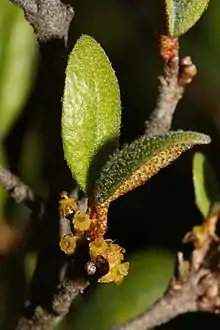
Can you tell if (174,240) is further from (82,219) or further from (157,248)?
(82,219)

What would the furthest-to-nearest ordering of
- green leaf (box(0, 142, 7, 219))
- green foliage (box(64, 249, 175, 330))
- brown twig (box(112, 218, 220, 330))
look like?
green leaf (box(0, 142, 7, 219)), green foliage (box(64, 249, 175, 330)), brown twig (box(112, 218, 220, 330))

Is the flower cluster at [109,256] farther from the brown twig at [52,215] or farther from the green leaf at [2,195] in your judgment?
the green leaf at [2,195]

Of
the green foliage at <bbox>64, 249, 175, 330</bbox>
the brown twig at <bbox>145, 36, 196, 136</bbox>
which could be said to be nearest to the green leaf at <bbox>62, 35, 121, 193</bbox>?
the brown twig at <bbox>145, 36, 196, 136</bbox>

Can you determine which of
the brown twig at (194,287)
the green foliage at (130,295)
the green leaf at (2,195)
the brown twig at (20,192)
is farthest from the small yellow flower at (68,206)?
the green leaf at (2,195)

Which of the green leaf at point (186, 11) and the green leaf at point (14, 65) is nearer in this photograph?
the green leaf at point (186, 11)

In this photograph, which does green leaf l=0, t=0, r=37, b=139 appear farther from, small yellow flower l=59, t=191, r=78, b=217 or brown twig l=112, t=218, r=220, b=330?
small yellow flower l=59, t=191, r=78, b=217

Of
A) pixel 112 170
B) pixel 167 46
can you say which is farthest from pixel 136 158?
pixel 167 46
